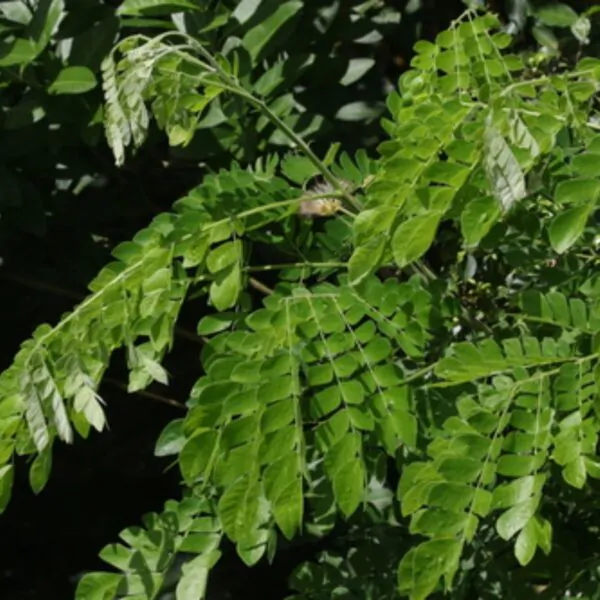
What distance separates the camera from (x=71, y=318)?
1776mm

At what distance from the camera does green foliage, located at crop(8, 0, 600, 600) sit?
1.57 m

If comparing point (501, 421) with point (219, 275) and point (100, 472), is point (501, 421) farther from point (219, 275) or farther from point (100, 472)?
point (100, 472)

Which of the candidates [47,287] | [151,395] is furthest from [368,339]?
[47,287]

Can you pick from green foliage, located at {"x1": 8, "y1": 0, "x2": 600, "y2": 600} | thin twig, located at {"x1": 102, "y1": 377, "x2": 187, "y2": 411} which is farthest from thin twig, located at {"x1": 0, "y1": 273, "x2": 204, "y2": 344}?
green foliage, located at {"x1": 8, "y1": 0, "x2": 600, "y2": 600}

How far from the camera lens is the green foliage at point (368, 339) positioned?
1571mm

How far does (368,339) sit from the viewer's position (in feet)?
5.71

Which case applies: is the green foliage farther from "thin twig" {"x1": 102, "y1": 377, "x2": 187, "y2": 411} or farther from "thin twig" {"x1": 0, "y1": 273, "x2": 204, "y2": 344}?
"thin twig" {"x1": 0, "y1": 273, "x2": 204, "y2": 344}

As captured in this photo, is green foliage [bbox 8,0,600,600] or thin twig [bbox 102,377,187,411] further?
thin twig [bbox 102,377,187,411]

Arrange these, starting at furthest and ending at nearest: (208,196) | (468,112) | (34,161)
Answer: (34,161)
(208,196)
(468,112)

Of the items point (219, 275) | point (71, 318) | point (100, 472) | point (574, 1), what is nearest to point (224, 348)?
point (219, 275)

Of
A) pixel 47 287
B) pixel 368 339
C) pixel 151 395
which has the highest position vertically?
pixel 368 339

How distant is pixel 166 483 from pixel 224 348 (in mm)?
1327

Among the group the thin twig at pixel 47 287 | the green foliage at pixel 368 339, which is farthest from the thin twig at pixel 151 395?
the green foliage at pixel 368 339

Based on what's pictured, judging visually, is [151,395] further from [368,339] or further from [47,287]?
[368,339]
